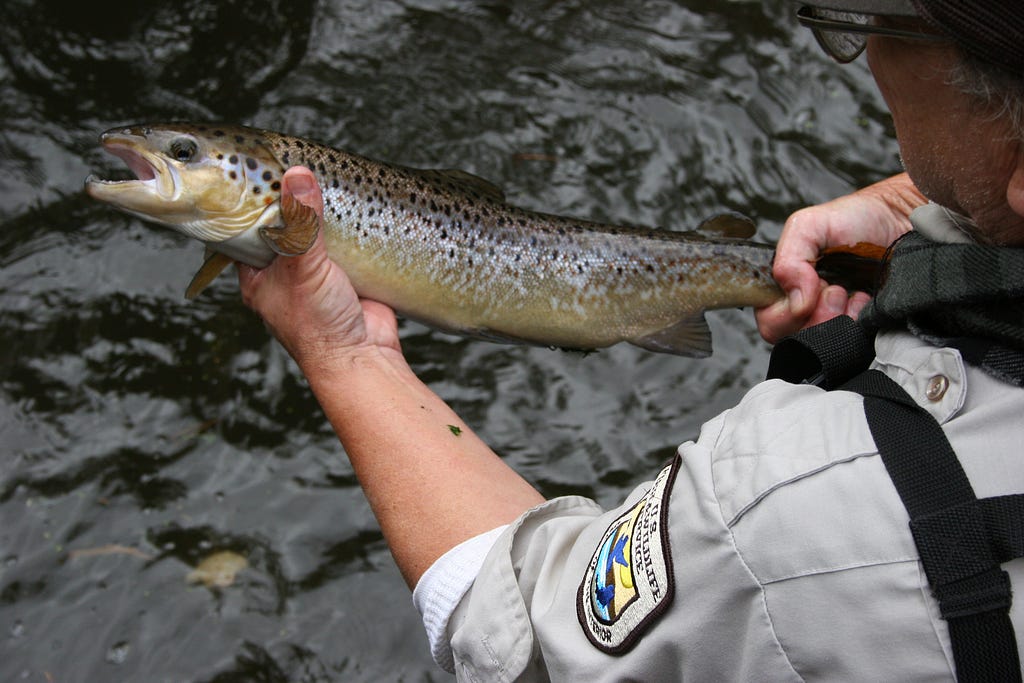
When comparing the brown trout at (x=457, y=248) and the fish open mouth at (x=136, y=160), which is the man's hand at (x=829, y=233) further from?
the fish open mouth at (x=136, y=160)

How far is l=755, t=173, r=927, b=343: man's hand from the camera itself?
3156mm

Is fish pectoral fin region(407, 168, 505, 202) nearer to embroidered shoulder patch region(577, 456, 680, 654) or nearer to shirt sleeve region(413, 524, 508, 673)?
shirt sleeve region(413, 524, 508, 673)

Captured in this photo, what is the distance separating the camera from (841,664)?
144 centimetres

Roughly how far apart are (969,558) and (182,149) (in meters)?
A: 2.51

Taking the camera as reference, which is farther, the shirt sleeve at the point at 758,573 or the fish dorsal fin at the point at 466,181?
the fish dorsal fin at the point at 466,181

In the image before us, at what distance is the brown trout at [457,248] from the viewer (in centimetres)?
303

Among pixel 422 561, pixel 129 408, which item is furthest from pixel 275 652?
pixel 422 561

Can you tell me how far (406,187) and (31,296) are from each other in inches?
86.3

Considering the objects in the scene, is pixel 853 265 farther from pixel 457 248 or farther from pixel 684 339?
pixel 457 248

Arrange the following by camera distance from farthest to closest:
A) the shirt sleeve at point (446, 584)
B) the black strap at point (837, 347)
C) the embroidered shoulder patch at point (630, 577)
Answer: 1. the shirt sleeve at point (446, 584)
2. the black strap at point (837, 347)
3. the embroidered shoulder patch at point (630, 577)

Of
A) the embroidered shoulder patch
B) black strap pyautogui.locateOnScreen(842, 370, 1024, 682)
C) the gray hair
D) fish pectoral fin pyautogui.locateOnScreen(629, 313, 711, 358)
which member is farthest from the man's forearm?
the gray hair

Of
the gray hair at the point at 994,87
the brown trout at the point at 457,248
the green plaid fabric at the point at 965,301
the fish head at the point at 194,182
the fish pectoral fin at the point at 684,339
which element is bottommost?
the fish pectoral fin at the point at 684,339

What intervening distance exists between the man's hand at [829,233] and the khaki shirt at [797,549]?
4.54 ft

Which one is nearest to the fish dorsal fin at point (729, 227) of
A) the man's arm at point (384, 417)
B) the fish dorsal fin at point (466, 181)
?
the fish dorsal fin at point (466, 181)
